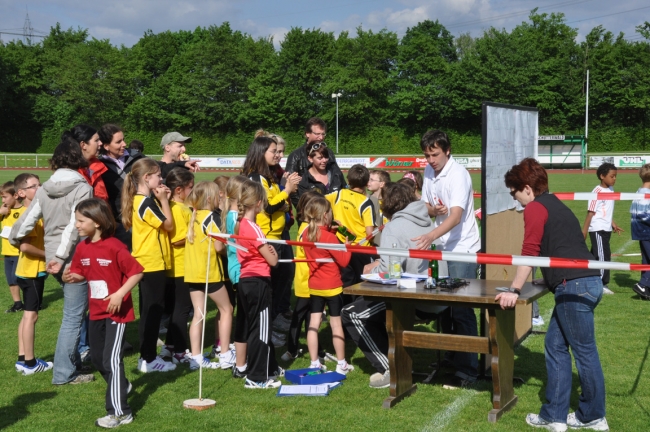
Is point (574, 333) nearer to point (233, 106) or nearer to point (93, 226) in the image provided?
point (93, 226)

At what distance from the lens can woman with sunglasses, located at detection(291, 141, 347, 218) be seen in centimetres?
743

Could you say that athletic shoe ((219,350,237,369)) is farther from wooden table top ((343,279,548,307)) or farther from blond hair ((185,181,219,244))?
wooden table top ((343,279,548,307))

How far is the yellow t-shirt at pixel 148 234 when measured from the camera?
6211mm

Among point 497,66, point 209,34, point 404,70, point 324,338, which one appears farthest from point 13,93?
point 324,338

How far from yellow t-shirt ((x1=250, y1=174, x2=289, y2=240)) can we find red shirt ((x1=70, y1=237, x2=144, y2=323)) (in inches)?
74.2

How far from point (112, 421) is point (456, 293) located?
8.56 ft

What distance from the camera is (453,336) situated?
5461mm

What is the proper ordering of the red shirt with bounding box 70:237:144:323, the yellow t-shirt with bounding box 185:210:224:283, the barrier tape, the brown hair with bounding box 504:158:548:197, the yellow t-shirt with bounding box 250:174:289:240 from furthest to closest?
the yellow t-shirt with bounding box 250:174:289:240 → the yellow t-shirt with bounding box 185:210:224:283 → the red shirt with bounding box 70:237:144:323 → the brown hair with bounding box 504:158:548:197 → the barrier tape

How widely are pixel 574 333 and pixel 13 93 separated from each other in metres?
76.8

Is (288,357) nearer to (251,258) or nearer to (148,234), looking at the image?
(251,258)

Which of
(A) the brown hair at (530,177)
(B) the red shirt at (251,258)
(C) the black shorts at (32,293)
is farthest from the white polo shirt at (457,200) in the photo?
(C) the black shorts at (32,293)

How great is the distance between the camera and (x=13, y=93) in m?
72.7

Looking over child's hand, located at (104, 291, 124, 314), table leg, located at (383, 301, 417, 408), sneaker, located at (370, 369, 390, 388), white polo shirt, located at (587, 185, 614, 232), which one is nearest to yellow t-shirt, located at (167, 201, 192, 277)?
child's hand, located at (104, 291, 124, 314)

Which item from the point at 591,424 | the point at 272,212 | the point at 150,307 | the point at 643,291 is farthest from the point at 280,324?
the point at 643,291
